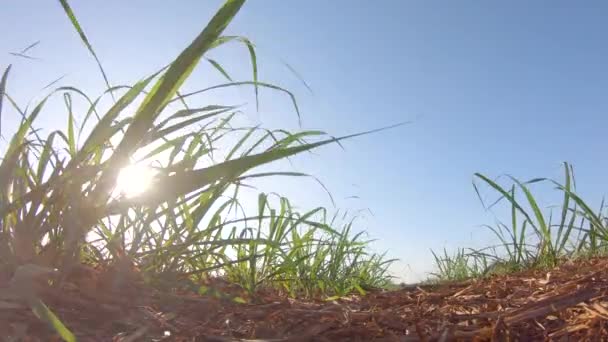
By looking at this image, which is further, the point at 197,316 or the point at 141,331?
the point at 197,316

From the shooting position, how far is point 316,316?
137cm

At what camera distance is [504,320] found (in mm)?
1163

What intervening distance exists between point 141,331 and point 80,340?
121 mm

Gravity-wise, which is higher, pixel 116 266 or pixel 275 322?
pixel 116 266

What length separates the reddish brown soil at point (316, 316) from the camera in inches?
44.9

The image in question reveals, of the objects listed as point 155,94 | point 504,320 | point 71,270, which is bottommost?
point 504,320

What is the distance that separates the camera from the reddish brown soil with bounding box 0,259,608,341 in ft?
3.74

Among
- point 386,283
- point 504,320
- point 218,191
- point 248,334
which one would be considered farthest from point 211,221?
point 386,283

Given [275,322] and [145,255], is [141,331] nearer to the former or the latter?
[275,322]

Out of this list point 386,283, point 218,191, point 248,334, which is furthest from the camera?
point 386,283

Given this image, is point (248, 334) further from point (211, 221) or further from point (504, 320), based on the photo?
point (211, 221)

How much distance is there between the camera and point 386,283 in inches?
154

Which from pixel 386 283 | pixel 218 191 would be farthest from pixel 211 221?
pixel 386 283

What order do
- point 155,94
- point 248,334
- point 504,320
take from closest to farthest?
point 504,320
point 248,334
point 155,94
